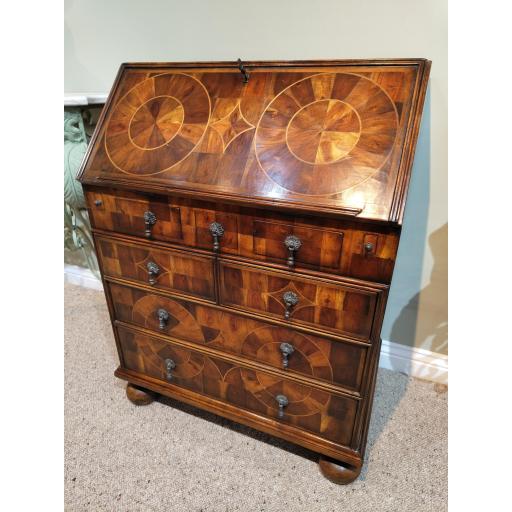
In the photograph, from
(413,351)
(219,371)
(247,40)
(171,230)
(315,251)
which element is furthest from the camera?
(413,351)

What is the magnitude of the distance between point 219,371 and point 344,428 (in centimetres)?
43

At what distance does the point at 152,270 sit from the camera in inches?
46.5

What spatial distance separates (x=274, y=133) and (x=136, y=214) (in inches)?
18.7

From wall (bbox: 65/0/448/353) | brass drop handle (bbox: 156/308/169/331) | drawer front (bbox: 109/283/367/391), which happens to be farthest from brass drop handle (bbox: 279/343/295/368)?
wall (bbox: 65/0/448/353)

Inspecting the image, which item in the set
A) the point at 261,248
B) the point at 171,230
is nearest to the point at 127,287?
the point at 171,230

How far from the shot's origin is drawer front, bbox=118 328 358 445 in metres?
1.13

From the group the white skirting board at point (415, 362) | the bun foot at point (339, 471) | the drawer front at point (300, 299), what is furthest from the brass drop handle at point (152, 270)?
the white skirting board at point (415, 362)

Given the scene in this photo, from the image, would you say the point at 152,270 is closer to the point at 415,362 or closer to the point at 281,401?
the point at 281,401

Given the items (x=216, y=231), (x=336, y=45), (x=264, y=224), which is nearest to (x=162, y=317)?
(x=216, y=231)

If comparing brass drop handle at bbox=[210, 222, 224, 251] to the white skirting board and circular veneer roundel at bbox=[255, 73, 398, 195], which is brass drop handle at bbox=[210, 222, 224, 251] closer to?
circular veneer roundel at bbox=[255, 73, 398, 195]

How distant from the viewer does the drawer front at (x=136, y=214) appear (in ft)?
3.55

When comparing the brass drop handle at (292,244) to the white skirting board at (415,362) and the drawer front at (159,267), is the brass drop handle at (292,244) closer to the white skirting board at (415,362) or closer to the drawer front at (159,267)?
the drawer front at (159,267)
